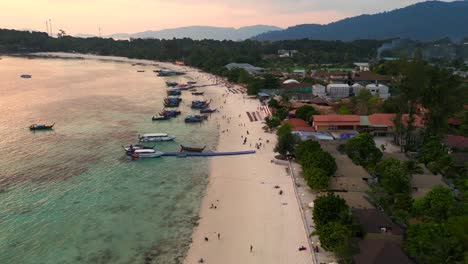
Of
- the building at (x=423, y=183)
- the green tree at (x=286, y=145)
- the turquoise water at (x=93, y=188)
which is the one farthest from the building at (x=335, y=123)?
the building at (x=423, y=183)

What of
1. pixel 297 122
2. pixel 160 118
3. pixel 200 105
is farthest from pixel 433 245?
pixel 200 105

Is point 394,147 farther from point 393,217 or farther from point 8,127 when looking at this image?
point 8,127

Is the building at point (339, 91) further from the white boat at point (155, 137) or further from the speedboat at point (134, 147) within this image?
the speedboat at point (134, 147)

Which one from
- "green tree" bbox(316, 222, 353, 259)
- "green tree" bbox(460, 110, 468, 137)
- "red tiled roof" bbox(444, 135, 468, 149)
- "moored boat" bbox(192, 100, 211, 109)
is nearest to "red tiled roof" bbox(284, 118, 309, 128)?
"red tiled roof" bbox(444, 135, 468, 149)

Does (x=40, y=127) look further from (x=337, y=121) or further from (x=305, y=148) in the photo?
(x=337, y=121)

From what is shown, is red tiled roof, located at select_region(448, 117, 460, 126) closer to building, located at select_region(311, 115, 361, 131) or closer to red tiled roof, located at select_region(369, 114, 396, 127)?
red tiled roof, located at select_region(369, 114, 396, 127)
